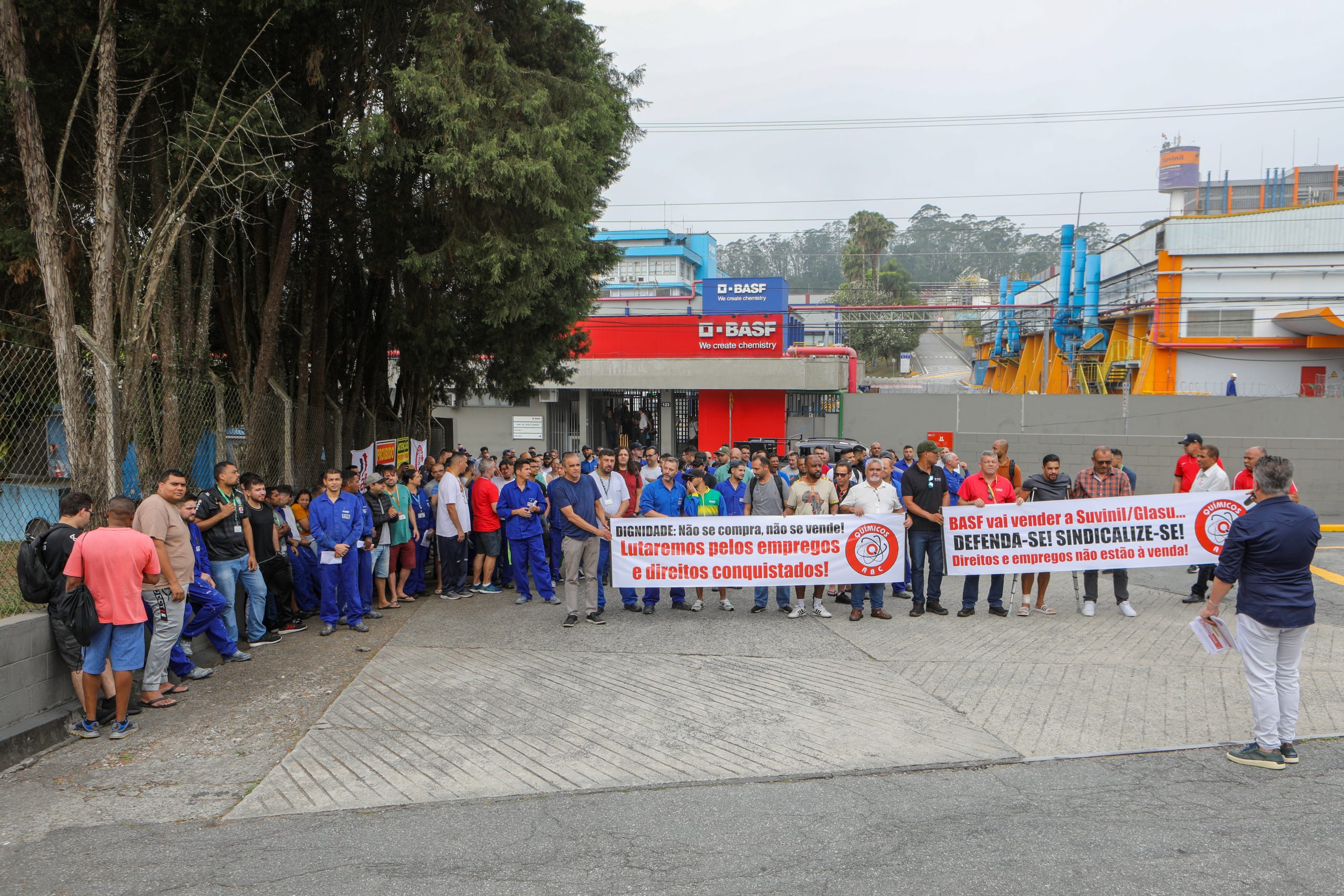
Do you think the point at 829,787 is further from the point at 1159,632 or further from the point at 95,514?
the point at 95,514

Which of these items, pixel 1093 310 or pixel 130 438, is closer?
pixel 130 438

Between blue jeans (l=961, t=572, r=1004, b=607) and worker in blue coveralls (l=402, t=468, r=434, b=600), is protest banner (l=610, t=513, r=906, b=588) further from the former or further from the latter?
worker in blue coveralls (l=402, t=468, r=434, b=600)

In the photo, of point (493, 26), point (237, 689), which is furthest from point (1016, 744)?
point (493, 26)

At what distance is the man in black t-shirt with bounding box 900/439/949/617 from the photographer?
9664mm

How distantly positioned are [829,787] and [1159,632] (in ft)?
17.4

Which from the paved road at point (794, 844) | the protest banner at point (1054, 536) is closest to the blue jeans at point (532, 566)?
the protest banner at point (1054, 536)

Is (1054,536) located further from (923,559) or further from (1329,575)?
(1329,575)

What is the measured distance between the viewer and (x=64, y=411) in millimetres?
7723

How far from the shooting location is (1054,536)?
32.2ft

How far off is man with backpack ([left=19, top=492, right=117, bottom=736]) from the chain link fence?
392 mm

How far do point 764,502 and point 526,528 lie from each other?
2794 millimetres

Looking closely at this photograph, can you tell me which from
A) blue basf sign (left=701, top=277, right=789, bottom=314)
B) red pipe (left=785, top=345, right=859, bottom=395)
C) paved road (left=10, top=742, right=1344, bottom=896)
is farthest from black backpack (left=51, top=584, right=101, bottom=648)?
red pipe (left=785, top=345, right=859, bottom=395)

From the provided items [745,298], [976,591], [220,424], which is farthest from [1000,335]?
[220,424]

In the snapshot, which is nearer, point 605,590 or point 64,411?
point 64,411
